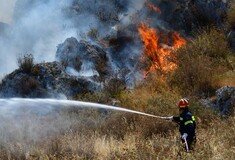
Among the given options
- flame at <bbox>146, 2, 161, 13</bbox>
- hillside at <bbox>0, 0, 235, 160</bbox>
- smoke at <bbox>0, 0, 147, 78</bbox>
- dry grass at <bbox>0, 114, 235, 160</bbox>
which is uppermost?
smoke at <bbox>0, 0, 147, 78</bbox>

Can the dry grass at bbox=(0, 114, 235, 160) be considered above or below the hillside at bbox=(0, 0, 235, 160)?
below

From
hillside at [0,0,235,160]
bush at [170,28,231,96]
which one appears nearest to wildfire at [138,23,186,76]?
hillside at [0,0,235,160]

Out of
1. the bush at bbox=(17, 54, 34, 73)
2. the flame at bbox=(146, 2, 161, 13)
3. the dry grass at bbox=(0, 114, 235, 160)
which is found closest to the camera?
the dry grass at bbox=(0, 114, 235, 160)

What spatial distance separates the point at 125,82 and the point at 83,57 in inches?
96.3

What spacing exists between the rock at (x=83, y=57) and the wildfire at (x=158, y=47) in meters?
1.88

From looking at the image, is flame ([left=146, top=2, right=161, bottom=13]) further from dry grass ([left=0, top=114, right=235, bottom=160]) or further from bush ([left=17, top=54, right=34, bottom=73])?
dry grass ([left=0, top=114, right=235, bottom=160])

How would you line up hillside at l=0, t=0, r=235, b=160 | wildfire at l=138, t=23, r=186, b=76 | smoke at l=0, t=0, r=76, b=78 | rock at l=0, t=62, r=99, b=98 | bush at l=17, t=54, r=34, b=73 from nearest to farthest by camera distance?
1. hillside at l=0, t=0, r=235, b=160
2. rock at l=0, t=62, r=99, b=98
3. bush at l=17, t=54, r=34, b=73
4. wildfire at l=138, t=23, r=186, b=76
5. smoke at l=0, t=0, r=76, b=78

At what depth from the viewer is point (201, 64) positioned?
13055 millimetres

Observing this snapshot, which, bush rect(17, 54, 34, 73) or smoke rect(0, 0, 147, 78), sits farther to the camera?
smoke rect(0, 0, 147, 78)

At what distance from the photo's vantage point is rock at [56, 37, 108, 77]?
1642 centimetres

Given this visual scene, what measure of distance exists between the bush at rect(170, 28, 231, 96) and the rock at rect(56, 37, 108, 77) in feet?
10.9

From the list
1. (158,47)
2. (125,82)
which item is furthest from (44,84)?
(158,47)

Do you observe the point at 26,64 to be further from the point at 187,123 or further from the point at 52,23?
the point at 52,23

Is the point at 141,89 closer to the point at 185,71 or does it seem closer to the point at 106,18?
the point at 185,71
